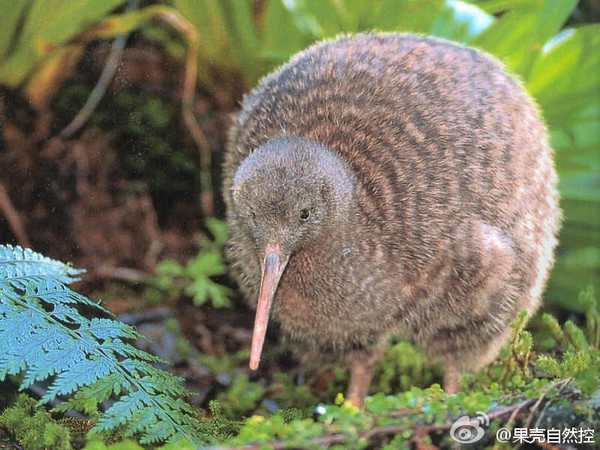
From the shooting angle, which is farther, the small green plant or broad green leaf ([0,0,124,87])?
the small green plant

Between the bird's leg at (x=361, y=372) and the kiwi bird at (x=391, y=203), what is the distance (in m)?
0.01

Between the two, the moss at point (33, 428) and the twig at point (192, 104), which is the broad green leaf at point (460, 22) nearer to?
the twig at point (192, 104)

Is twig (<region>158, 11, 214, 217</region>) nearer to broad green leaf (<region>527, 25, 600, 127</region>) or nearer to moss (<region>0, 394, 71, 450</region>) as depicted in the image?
broad green leaf (<region>527, 25, 600, 127</region>)

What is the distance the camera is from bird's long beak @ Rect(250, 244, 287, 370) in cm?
188

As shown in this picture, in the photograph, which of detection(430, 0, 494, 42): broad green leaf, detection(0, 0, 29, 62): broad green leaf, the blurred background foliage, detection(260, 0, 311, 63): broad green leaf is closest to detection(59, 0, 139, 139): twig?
the blurred background foliage

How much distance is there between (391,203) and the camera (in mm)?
2117

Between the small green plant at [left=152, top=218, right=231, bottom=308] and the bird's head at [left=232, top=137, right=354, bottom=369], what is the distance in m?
0.84

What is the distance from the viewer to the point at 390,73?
2.24 m

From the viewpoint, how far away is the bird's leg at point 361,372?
231 cm

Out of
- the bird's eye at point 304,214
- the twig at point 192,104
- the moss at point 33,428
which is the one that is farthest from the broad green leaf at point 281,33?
the moss at point 33,428

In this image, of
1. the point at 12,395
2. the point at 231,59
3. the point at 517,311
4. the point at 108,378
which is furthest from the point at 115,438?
the point at 231,59

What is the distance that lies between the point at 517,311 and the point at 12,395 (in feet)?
4.32

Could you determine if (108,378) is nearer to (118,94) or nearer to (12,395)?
(12,395)

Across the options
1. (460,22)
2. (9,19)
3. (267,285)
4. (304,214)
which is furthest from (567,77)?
(9,19)
